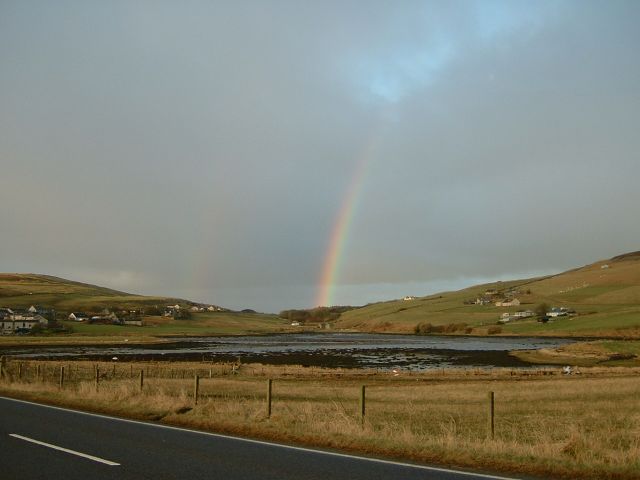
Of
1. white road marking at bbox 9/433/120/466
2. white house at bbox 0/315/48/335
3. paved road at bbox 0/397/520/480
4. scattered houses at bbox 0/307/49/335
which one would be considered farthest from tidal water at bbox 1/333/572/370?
white house at bbox 0/315/48/335

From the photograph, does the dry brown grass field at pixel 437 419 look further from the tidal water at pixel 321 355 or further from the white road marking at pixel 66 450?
the tidal water at pixel 321 355

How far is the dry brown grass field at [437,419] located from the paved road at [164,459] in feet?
4.86

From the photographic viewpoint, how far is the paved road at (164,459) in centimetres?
1059

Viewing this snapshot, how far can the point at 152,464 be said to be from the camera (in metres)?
11.5

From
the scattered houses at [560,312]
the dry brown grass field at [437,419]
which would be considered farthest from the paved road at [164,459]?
the scattered houses at [560,312]

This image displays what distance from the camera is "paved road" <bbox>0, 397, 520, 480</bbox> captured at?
10.6 metres

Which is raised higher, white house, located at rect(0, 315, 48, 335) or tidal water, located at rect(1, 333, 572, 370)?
white house, located at rect(0, 315, 48, 335)

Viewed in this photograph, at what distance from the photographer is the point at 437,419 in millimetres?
23219

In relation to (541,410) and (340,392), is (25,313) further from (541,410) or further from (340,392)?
(541,410)

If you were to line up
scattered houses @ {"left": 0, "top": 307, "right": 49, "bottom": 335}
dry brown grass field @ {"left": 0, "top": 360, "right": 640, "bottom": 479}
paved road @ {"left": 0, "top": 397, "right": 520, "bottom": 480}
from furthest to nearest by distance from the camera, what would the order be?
1. scattered houses @ {"left": 0, "top": 307, "right": 49, "bottom": 335}
2. dry brown grass field @ {"left": 0, "top": 360, "right": 640, "bottom": 479}
3. paved road @ {"left": 0, "top": 397, "right": 520, "bottom": 480}

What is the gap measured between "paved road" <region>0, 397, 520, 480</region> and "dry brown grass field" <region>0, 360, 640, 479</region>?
4.86 ft

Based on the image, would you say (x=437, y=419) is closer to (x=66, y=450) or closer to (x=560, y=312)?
(x=66, y=450)

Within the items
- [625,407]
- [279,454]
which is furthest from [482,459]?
[625,407]

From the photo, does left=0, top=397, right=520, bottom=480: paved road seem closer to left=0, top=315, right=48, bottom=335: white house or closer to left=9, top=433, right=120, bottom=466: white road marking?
left=9, top=433, right=120, bottom=466: white road marking
